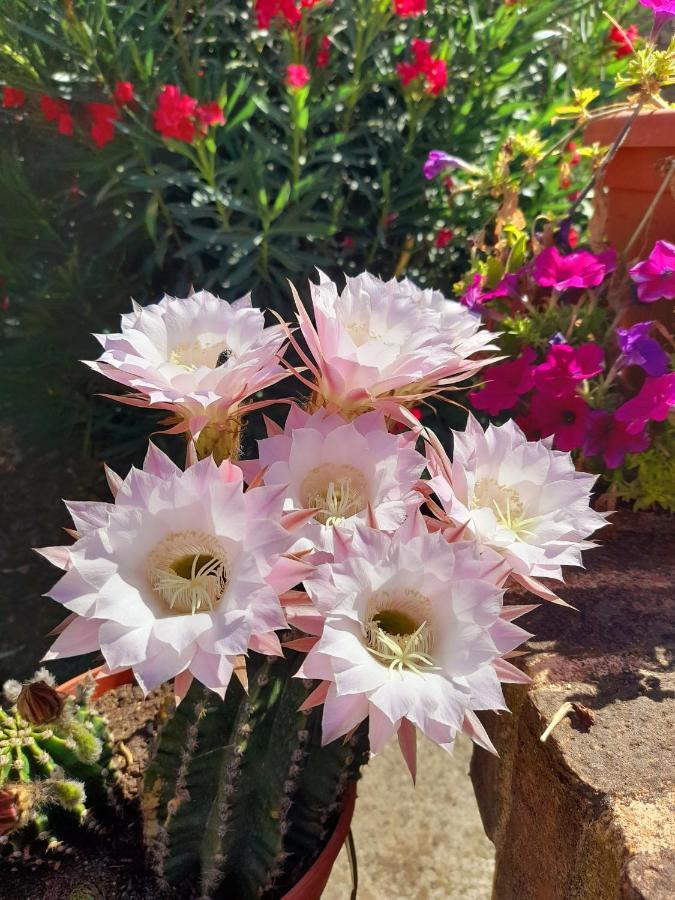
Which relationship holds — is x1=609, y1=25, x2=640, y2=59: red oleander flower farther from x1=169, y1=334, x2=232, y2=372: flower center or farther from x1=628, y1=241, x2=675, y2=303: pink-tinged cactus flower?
x1=169, y1=334, x2=232, y2=372: flower center

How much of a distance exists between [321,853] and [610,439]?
77 cm

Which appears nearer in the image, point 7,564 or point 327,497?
point 327,497

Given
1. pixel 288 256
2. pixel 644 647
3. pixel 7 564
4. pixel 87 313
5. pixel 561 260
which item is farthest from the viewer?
pixel 7 564

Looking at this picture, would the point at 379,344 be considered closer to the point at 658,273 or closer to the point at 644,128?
the point at 658,273

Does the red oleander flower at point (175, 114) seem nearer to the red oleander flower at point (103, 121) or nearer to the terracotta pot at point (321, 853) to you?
the red oleander flower at point (103, 121)

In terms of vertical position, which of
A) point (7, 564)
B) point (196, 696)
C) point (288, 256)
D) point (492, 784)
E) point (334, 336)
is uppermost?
point (334, 336)

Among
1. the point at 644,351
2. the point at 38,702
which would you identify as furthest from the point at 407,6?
the point at 38,702

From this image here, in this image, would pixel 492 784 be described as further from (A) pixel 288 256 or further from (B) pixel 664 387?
(A) pixel 288 256

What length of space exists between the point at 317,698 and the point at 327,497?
19cm

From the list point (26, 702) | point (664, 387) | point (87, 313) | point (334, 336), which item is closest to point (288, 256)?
point (87, 313)

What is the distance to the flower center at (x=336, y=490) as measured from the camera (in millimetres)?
707

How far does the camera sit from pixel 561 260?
1245 millimetres

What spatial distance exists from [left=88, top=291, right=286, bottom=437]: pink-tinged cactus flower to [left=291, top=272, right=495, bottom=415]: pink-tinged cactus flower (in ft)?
0.16

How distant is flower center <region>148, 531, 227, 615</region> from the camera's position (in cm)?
62
